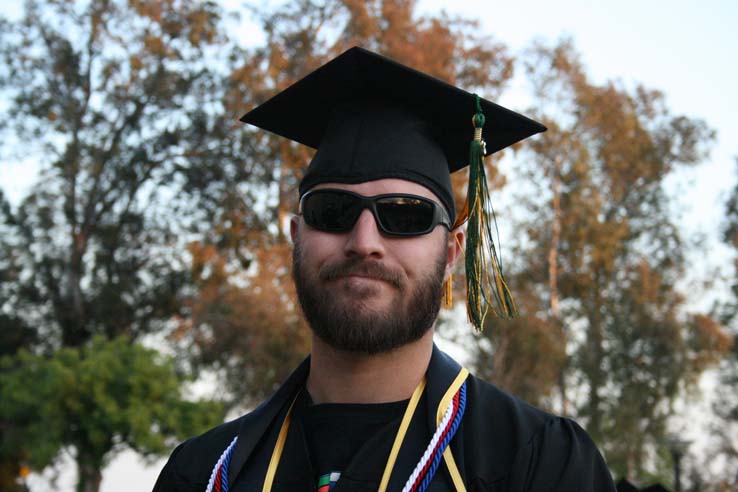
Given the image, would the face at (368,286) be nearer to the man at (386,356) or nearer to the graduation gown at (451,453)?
the man at (386,356)

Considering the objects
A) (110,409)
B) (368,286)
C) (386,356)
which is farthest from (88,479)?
(368,286)

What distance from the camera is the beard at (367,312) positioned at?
7.11 feet

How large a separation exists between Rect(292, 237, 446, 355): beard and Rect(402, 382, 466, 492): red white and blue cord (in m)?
0.24

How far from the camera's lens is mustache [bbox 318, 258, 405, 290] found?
2170 millimetres

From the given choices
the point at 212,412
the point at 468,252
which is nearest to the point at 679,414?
the point at 212,412

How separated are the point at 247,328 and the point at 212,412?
3351mm

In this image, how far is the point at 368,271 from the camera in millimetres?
2170

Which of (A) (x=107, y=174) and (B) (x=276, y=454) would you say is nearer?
(B) (x=276, y=454)

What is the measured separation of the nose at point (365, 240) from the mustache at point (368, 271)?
0.07 ft

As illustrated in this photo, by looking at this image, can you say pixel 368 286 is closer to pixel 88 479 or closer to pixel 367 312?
pixel 367 312

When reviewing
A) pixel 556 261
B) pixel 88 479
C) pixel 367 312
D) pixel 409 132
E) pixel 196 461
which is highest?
pixel 409 132

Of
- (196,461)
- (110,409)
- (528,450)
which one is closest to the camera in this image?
(528,450)

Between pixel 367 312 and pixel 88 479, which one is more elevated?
pixel 367 312

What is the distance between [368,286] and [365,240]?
0.13 m
